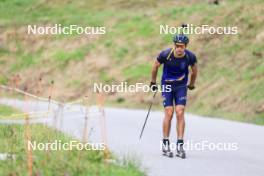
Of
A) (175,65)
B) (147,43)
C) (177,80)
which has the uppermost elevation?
(147,43)

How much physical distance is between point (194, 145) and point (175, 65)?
9.82ft

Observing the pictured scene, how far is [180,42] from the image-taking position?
14.3 m

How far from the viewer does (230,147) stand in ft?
55.7

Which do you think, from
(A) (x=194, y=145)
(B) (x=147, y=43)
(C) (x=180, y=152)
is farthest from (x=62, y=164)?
(B) (x=147, y=43)

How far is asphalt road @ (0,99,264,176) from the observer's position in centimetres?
1309

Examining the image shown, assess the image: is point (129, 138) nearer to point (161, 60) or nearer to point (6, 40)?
point (161, 60)

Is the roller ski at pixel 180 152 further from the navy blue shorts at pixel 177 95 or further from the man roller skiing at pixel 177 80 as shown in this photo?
the navy blue shorts at pixel 177 95

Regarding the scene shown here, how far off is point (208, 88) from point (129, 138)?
14416 millimetres

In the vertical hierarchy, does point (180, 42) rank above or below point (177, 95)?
above

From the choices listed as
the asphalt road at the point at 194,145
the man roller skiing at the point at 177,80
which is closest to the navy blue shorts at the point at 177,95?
the man roller skiing at the point at 177,80

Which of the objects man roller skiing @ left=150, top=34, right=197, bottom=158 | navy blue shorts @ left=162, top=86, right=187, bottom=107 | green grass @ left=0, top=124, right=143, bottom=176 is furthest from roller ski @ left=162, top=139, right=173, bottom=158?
green grass @ left=0, top=124, right=143, bottom=176

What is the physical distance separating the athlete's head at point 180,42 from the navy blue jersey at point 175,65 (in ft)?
0.52

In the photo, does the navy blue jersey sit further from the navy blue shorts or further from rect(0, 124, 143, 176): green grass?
rect(0, 124, 143, 176): green grass

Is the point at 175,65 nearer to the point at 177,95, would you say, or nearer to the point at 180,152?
the point at 177,95
